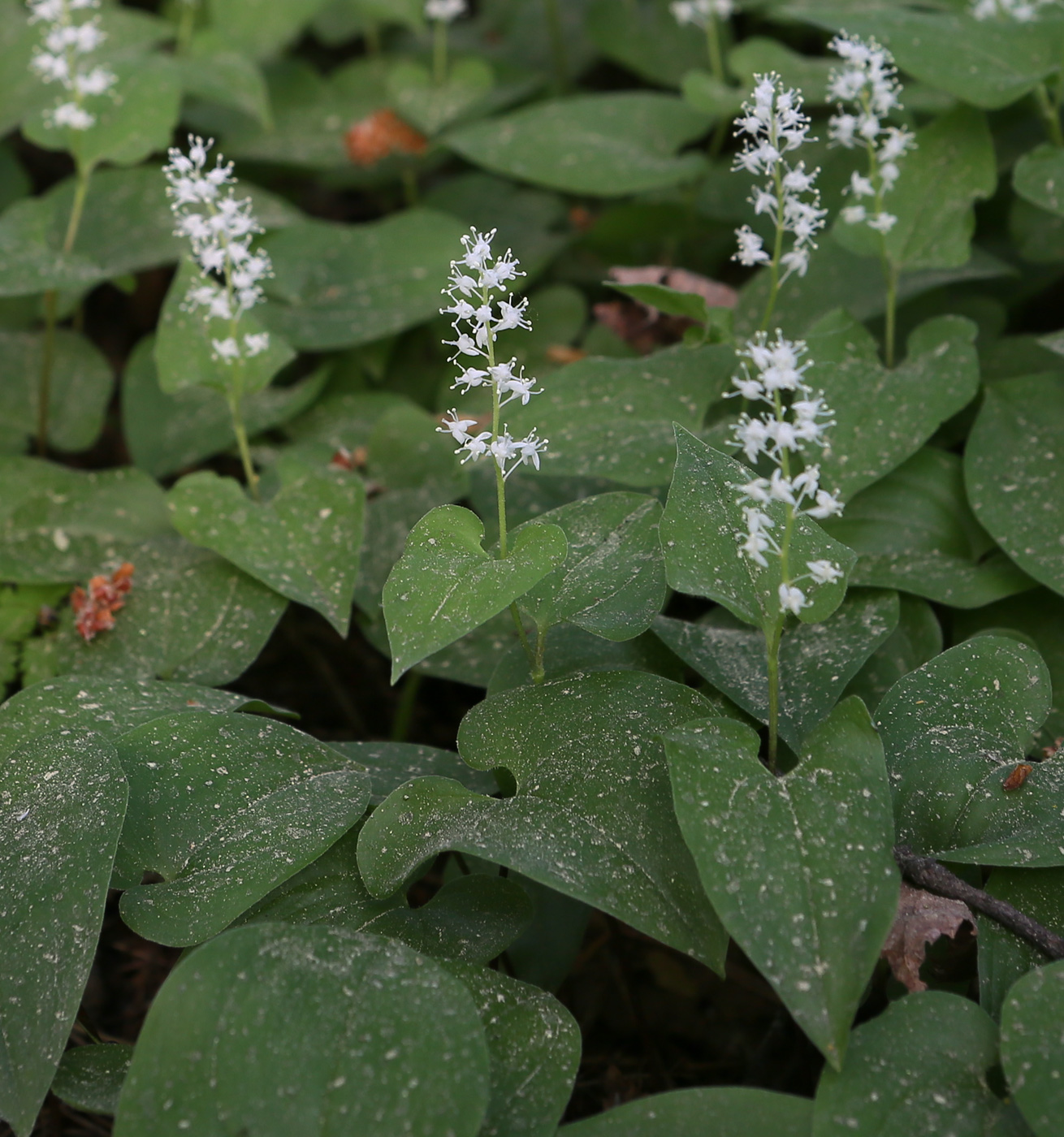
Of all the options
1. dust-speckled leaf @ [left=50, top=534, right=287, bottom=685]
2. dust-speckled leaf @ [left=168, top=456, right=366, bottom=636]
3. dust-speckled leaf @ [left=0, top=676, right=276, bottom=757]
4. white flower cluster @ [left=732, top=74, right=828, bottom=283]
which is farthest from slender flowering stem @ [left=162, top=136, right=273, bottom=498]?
white flower cluster @ [left=732, top=74, right=828, bottom=283]

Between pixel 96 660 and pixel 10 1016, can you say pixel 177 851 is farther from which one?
pixel 96 660

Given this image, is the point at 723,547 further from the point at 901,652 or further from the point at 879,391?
the point at 879,391

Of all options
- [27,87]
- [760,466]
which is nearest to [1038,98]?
[760,466]

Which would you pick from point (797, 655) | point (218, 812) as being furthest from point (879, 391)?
point (218, 812)

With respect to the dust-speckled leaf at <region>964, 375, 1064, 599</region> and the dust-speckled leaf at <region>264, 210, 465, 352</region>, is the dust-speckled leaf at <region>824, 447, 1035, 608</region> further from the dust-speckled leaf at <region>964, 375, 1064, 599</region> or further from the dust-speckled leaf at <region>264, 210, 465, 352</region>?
the dust-speckled leaf at <region>264, 210, 465, 352</region>

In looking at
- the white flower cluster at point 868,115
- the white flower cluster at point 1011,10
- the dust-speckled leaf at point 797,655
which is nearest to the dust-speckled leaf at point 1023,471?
the dust-speckled leaf at point 797,655

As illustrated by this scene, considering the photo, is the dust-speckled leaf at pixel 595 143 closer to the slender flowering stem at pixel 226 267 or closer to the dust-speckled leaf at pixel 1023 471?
the slender flowering stem at pixel 226 267

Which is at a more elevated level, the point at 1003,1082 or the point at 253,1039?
the point at 253,1039
